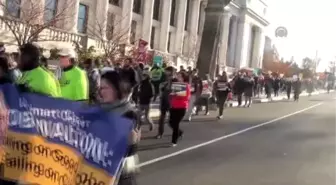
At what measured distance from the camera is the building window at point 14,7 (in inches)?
1144

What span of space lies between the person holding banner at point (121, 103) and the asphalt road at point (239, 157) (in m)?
4.23

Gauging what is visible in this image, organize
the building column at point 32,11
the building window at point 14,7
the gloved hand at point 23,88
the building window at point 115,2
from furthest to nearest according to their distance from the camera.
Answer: the building window at point 115,2
the building window at point 14,7
the building column at point 32,11
the gloved hand at point 23,88

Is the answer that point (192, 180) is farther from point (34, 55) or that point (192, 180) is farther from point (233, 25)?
point (233, 25)

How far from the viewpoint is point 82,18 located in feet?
148

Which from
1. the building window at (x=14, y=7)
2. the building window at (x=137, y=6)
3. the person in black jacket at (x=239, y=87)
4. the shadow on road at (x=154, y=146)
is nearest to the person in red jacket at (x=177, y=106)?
the shadow on road at (x=154, y=146)

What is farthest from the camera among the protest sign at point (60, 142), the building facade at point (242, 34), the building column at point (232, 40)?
the building column at point (232, 40)

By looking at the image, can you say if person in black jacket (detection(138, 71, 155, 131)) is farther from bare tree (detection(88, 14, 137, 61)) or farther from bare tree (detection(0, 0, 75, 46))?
bare tree (detection(88, 14, 137, 61))

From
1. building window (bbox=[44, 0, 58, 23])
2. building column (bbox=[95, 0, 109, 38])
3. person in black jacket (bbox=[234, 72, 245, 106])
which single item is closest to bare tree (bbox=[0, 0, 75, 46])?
building window (bbox=[44, 0, 58, 23])

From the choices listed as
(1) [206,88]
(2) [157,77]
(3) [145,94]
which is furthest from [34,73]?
(2) [157,77]

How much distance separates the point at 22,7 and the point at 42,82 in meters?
23.1

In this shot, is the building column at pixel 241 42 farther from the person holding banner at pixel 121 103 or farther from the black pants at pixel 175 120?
the person holding banner at pixel 121 103

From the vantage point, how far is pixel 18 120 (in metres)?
5.29

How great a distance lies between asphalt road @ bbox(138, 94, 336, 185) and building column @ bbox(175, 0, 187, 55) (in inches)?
1737

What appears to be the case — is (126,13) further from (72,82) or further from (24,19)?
(72,82)
